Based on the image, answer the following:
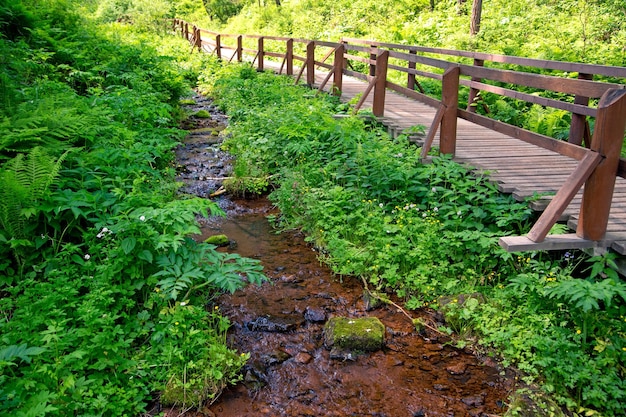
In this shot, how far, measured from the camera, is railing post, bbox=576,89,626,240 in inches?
165

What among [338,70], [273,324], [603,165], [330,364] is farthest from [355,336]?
[338,70]

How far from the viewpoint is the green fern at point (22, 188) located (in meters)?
4.37

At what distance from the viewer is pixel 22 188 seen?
4.38 metres

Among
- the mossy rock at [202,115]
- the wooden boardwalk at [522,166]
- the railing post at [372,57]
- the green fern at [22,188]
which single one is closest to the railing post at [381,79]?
the railing post at [372,57]

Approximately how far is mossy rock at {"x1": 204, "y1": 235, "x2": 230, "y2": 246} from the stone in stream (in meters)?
2.41

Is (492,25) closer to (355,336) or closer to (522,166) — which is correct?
(522,166)

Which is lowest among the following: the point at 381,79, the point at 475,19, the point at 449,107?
the point at 449,107

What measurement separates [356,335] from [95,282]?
238cm

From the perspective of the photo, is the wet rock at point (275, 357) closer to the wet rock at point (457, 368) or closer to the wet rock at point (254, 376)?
the wet rock at point (254, 376)

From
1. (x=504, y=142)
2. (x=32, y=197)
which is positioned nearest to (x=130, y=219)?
(x=32, y=197)

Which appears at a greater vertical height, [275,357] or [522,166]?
[522,166]

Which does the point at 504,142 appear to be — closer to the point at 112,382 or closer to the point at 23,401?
the point at 112,382

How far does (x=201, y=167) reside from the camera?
9.68m

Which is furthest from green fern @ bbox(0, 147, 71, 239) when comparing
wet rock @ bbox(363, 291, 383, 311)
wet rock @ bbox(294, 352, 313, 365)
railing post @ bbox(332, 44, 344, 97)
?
railing post @ bbox(332, 44, 344, 97)
